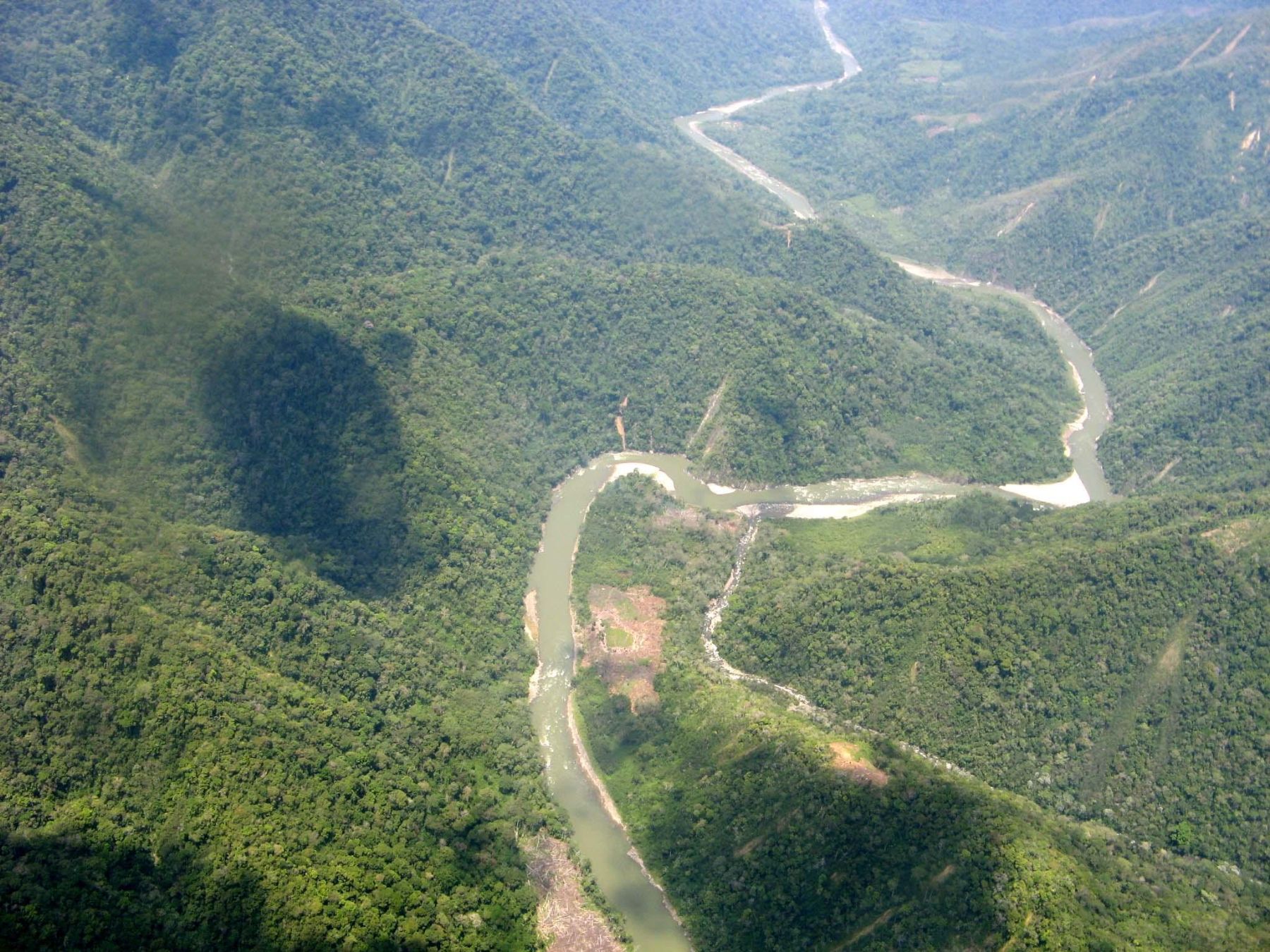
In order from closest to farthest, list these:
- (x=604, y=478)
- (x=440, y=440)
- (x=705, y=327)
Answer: (x=440, y=440) < (x=604, y=478) < (x=705, y=327)

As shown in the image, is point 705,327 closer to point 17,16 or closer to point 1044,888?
point 1044,888

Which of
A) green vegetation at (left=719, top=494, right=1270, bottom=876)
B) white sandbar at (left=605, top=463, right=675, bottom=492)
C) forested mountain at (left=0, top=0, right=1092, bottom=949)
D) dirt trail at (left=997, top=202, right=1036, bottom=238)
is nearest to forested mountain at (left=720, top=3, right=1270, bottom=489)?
dirt trail at (left=997, top=202, right=1036, bottom=238)

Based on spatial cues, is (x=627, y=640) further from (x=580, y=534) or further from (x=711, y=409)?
(x=711, y=409)

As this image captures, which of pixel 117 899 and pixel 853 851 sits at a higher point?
pixel 853 851

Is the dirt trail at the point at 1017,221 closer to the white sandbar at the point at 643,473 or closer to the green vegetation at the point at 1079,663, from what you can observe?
the green vegetation at the point at 1079,663

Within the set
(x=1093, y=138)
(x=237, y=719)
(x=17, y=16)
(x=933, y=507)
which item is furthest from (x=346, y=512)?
(x=1093, y=138)

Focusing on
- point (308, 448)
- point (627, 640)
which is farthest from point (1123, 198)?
point (308, 448)

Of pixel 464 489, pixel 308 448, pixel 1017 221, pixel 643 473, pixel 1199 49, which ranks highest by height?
pixel 1199 49
